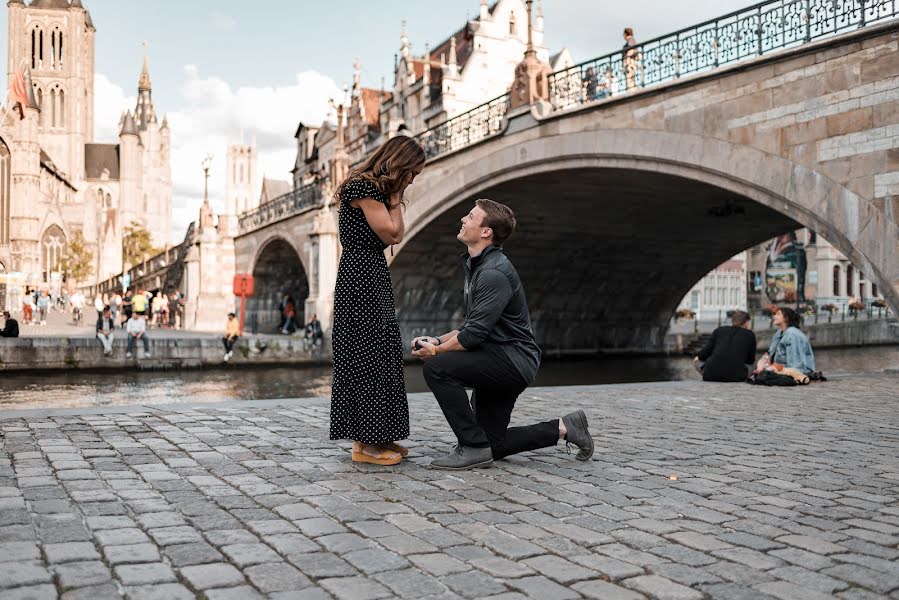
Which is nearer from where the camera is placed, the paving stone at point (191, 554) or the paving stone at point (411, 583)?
the paving stone at point (411, 583)

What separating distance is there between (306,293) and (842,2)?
37.0 metres

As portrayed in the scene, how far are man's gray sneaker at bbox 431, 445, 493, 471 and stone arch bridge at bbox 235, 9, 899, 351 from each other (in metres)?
8.29

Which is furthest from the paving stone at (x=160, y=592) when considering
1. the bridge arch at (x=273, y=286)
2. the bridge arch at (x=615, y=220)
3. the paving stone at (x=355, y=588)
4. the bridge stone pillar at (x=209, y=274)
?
the bridge arch at (x=273, y=286)

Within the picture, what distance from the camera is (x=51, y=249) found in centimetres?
7312

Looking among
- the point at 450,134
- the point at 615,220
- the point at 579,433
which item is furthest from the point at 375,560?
the point at 615,220

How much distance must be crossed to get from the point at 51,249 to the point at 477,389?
251ft

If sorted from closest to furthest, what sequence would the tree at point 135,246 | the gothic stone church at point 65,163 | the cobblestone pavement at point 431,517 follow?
the cobblestone pavement at point 431,517, the gothic stone church at point 65,163, the tree at point 135,246

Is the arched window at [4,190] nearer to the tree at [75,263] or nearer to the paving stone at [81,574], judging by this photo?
the tree at [75,263]

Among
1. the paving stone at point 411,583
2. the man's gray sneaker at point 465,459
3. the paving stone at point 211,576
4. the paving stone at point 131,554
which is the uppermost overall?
the man's gray sneaker at point 465,459

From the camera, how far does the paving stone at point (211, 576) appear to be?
2.70 m

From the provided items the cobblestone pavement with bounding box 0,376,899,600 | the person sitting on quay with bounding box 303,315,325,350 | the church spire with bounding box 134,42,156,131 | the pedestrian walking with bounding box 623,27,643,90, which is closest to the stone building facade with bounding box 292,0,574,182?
the person sitting on quay with bounding box 303,315,325,350

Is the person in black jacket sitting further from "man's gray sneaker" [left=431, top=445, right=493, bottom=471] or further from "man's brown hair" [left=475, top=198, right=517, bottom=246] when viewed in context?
"man's gray sneaker" [left=431, top=445, right=493, bottom=471]

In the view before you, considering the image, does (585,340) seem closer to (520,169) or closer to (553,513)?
(520,169)

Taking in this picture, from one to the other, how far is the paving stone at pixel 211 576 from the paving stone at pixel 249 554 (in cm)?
7
